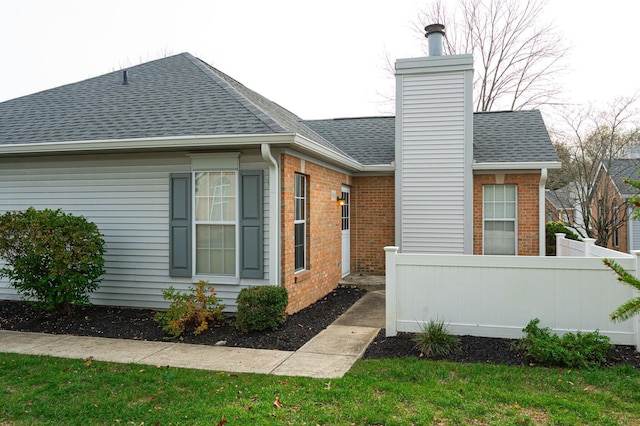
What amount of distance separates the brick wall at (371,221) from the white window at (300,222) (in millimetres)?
3803

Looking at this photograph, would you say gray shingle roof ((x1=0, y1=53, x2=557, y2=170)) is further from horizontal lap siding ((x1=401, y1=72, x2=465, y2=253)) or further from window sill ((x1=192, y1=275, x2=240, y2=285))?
window sill ((x1=192, y1=275, x2=240, y2=285))

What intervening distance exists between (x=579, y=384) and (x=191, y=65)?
9190 mm

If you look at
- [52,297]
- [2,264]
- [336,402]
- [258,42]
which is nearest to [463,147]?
[336,402]

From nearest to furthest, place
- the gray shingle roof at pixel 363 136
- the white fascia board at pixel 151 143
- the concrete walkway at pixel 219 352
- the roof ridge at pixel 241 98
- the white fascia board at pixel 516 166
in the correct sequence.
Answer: the concrete walkway at pixel 219 352, the white fascia board at pixel 151 143, the roof ridge at pixel 241 98, the white fascia board at pixel 516 166, the gray shingle roof at pixel 363 136

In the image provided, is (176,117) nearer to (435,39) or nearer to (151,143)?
(151,143)

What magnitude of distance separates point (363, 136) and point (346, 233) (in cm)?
334

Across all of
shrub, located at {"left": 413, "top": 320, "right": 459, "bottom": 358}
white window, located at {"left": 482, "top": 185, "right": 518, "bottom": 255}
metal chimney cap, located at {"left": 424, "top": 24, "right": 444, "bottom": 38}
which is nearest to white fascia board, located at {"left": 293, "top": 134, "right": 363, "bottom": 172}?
shrub, located at {"left": 413, "top": 320, "right": 459, "bottom": 358}

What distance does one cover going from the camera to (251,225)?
7.01 metres

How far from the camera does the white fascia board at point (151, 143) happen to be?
256 inches

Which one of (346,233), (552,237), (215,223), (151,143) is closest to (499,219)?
(346,233)

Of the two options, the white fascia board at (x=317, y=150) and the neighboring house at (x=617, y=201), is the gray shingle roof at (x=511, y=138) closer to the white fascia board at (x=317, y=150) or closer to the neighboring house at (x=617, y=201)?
the white fascia board at (x=317, y=150)

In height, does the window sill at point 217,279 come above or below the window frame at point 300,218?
below

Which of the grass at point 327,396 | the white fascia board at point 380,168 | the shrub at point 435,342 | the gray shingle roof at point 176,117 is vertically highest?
the gray shingle roof at point 176,117

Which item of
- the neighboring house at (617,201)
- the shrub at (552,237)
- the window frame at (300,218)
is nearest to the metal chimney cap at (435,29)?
the window frame at (300,218)
